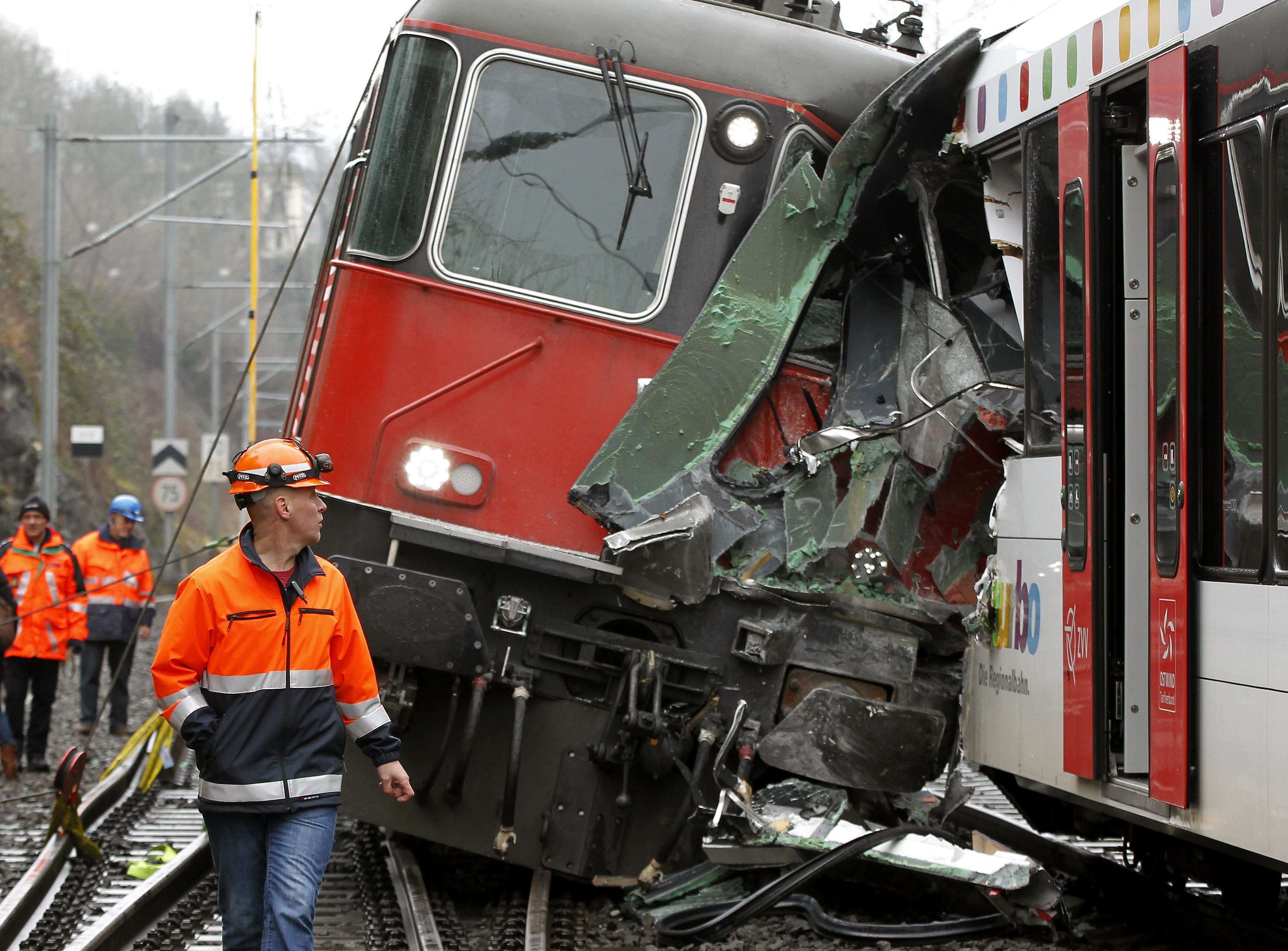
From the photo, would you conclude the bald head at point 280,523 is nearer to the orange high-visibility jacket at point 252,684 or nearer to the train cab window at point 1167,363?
the orange high-visibility jacket at point 252,684

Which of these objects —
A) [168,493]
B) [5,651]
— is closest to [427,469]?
[5,651]

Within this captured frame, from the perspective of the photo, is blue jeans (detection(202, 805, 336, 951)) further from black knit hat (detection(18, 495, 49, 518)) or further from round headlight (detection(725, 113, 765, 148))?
black knit hat (detection(18, 495, 49, 518))

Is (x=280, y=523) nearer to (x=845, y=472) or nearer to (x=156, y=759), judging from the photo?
(x=845, y=472)

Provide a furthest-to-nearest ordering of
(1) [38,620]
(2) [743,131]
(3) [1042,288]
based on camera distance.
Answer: (1) [38,620], (2) [743,131], (3) [1042,288]

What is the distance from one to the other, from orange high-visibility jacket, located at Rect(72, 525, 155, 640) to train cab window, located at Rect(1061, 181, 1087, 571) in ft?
23.9

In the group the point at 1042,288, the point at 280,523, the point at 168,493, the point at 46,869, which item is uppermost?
the point at 1042,288

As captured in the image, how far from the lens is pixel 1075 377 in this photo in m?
4.68

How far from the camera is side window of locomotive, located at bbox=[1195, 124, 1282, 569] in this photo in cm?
394

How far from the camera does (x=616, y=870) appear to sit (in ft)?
18.6

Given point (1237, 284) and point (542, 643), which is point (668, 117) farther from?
point (1237, 284)

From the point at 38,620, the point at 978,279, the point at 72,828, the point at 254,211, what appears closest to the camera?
the point at 978,279

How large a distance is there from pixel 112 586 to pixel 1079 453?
7487 millimetres

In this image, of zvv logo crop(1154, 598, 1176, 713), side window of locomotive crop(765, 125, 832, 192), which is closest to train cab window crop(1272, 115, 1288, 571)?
zvv logo crop(1154, 598, 1176, 713)

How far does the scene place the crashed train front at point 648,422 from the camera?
5.47 meters
